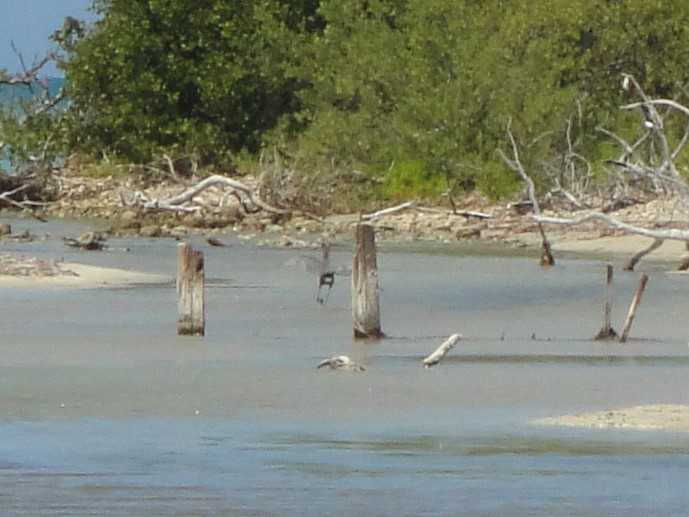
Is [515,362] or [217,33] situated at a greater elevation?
[217,33]

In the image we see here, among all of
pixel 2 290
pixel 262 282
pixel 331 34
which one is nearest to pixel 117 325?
pixel 2 290

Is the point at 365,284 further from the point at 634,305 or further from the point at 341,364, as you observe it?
the point at 634,305

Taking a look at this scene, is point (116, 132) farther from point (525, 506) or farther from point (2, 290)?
point (525, 506)

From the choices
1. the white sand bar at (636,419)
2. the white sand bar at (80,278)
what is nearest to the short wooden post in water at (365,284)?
the white sand bar at (636,419)

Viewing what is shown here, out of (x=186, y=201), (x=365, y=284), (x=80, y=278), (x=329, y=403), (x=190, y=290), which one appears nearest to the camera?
(x=329, y=403)

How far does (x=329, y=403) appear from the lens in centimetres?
1454

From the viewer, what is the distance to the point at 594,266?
94.4 feet

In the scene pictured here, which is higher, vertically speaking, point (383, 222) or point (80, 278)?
point (383, 222)

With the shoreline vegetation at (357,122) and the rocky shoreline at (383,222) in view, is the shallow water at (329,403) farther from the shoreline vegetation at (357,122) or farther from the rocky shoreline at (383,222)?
the rocky shoreline at (383,222)

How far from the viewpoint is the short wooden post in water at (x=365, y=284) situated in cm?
1723

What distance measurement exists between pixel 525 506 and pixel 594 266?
728 inches

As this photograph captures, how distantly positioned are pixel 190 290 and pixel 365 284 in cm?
148

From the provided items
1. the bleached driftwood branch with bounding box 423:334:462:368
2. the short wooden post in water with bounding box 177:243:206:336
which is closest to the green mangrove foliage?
the short wooden post in water with bounding box 177:243:206:336

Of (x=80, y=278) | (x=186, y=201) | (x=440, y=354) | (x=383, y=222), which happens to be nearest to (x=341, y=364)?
(x=440, y=354)
